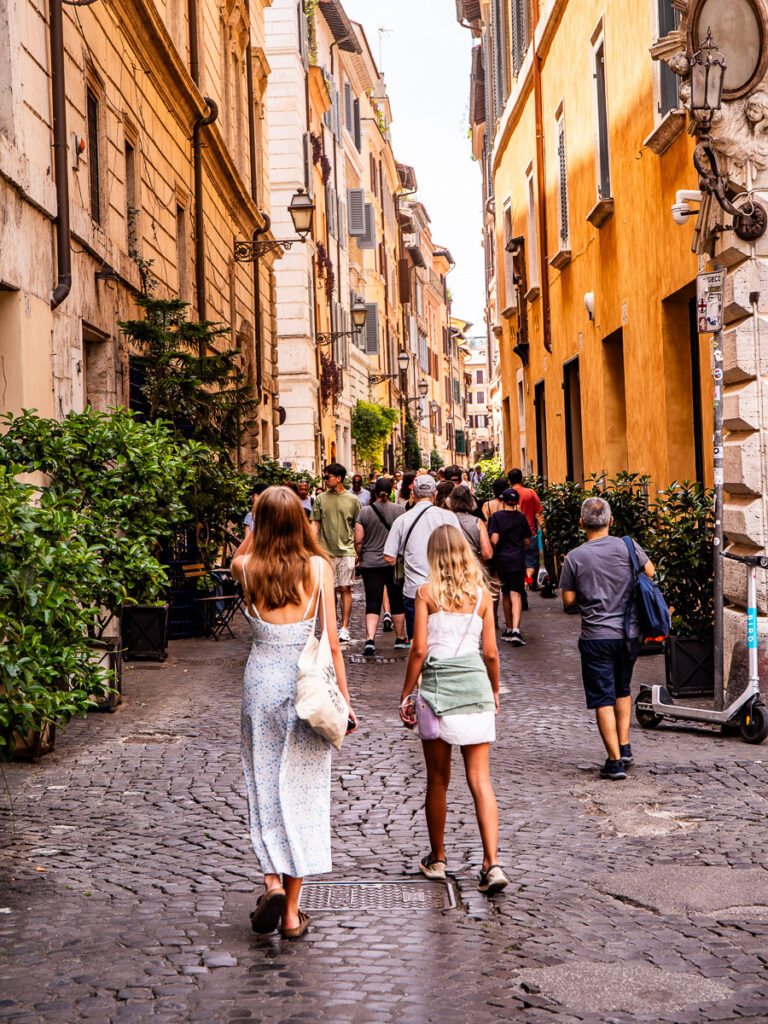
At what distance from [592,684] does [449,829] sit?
4.91 feet

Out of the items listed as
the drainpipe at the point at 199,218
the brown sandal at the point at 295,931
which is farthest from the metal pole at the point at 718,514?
the drainpipe at the point at 199,218

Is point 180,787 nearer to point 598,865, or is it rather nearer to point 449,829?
point 449,829

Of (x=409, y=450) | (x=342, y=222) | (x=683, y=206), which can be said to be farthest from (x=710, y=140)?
(x=409, y=450)

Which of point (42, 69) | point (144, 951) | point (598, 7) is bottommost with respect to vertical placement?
point (144, 951)

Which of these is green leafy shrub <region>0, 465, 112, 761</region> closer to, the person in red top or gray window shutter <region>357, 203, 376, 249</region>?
the person in red top

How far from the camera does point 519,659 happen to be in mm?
12414

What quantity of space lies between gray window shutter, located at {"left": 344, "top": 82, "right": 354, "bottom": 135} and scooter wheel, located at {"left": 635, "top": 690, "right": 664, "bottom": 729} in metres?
38.5

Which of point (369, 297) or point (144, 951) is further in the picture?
point (369, 297)

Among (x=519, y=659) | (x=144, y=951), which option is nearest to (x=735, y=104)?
(x=519, y=659)

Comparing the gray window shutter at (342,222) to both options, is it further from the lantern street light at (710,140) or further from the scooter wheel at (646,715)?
the scooter wheel at (646,715)

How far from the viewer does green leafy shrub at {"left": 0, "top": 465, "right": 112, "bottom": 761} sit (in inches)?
217

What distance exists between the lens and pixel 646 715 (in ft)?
29.3

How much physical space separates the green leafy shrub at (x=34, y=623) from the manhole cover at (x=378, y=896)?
51.9 inches

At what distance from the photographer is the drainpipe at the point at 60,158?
38.9 feet
